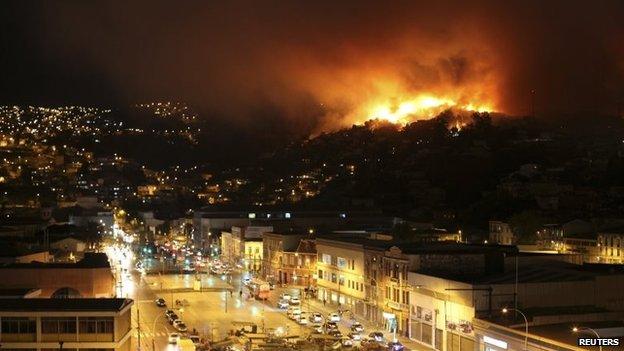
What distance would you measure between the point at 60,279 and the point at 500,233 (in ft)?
183

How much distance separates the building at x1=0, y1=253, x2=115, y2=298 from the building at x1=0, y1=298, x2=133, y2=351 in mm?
9117

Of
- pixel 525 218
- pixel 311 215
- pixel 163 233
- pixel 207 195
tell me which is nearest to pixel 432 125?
pixel 207 195

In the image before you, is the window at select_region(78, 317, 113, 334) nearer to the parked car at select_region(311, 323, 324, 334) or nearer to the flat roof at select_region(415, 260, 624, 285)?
the parked car at select_region(311, 323, 324, 334)

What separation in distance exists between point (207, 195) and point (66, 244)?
10471cm

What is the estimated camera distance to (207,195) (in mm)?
186500

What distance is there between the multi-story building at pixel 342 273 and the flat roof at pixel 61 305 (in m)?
22.3

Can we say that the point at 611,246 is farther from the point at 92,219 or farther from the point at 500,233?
the point at 92,219

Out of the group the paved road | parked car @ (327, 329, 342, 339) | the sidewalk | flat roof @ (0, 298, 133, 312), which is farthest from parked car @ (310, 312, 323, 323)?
flat roof @ (0, 298, 133, 312)

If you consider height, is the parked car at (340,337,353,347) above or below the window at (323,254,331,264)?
below

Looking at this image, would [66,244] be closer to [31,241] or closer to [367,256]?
[31,241]

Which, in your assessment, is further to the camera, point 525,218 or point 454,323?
point 525,218

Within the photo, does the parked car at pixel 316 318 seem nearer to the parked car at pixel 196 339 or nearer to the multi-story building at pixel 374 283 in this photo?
the multi-story building at pixel 374 283

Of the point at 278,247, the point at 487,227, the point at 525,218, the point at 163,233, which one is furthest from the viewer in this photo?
the point at 163,233

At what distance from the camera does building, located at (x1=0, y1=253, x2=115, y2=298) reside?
46000 mm
